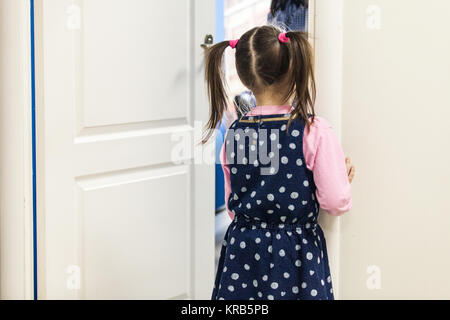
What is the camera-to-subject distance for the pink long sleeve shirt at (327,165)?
118cm

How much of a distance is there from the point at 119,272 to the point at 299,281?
27.2 inches

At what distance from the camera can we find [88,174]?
62.9 inches

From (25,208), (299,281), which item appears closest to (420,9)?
(299,281)

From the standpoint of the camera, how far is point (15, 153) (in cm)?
142

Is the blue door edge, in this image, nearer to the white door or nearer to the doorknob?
the white door

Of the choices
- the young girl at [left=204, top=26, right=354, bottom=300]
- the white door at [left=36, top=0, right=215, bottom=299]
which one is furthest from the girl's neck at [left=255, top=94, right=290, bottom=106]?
the white door at [left=36, top=0, right=215, bottom=299]

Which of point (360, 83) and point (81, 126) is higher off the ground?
point (360, 83)

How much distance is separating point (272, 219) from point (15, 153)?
2.21 ft

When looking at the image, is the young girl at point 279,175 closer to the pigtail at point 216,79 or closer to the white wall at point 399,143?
the pigtail at point 216,79

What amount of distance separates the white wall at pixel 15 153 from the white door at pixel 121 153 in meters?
0.06

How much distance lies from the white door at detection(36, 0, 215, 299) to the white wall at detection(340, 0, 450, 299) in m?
0.65

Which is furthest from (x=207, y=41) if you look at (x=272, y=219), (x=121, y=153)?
(x=272, y=219)

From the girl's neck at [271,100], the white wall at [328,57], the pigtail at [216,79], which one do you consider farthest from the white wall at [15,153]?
the white wall at [328,57]
